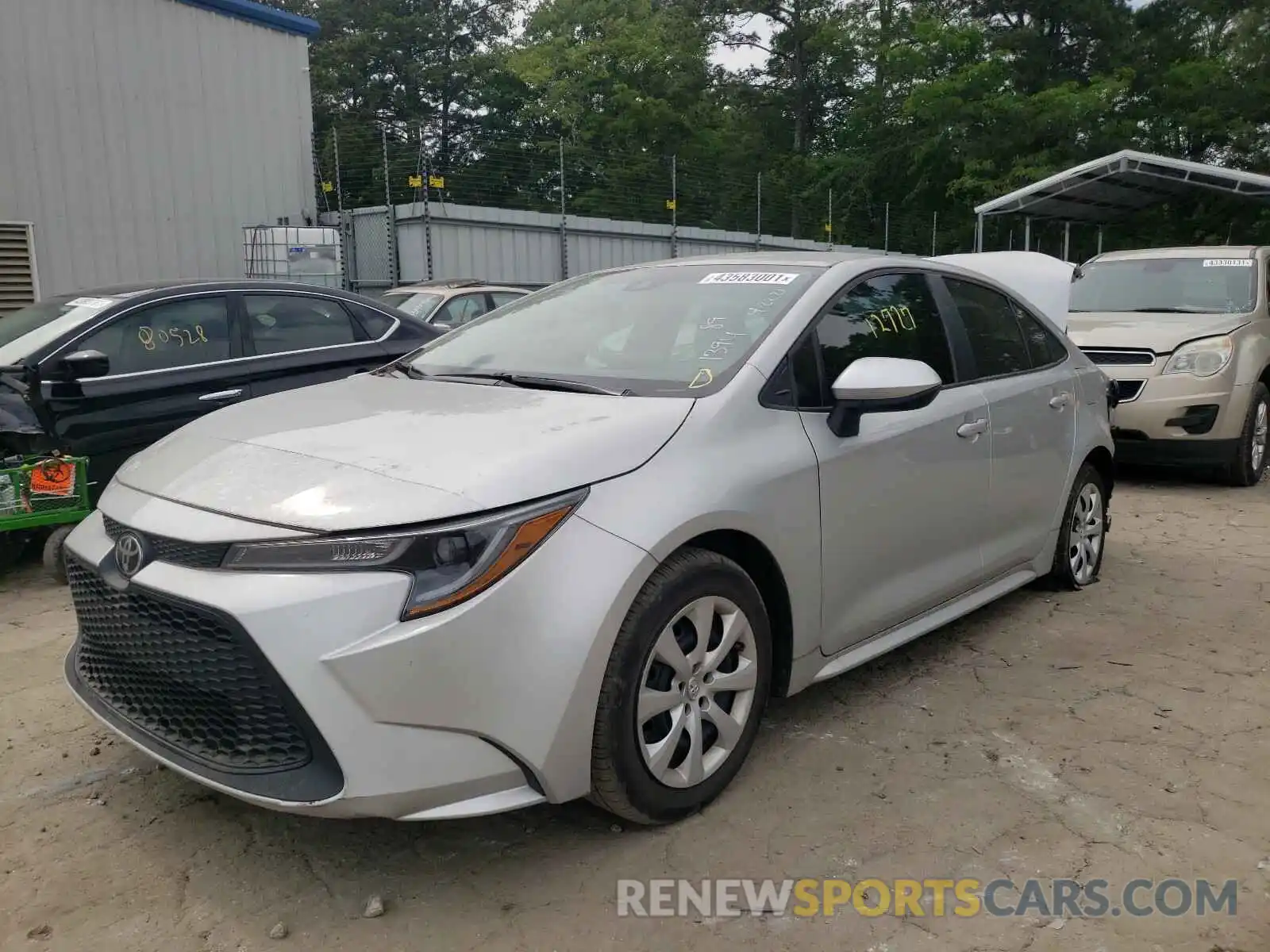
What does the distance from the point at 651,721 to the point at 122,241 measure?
12395 millimetres

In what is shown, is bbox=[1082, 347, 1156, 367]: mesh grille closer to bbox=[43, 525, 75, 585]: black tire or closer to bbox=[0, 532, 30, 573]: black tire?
bbox=[43, 525, 75, 585]: black tire

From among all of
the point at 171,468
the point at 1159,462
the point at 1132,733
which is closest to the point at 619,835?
the point at 171,468

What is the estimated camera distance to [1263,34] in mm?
25828

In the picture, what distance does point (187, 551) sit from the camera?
2.34 meters

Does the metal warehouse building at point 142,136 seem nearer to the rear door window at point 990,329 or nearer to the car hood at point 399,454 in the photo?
the car hood at point 399,454

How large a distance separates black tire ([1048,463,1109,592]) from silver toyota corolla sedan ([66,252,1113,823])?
921mm

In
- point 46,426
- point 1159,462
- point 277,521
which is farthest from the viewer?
point 1159,462

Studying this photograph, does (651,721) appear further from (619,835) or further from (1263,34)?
(1263,34)

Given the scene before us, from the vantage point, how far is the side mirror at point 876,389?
3.00m

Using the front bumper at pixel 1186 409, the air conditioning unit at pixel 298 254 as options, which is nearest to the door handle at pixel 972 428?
the front bumper at pixel 1186 409

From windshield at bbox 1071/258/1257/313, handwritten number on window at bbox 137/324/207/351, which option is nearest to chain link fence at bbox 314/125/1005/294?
handwritten number on window at bbox 137/324/207/351

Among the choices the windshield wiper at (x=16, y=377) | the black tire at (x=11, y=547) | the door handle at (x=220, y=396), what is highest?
the windshield wiper at (x=16, y=377)

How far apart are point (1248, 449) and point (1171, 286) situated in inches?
60.6

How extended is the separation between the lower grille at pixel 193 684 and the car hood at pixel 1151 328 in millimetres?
6643
